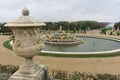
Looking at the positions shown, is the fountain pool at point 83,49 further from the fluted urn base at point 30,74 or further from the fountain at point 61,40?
the fluted urn base at point 30,74

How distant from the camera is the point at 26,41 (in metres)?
4.96

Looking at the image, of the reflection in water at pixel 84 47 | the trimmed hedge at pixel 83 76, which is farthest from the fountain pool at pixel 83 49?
the trimmed hedge at pixel 83 76

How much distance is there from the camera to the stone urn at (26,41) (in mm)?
4879

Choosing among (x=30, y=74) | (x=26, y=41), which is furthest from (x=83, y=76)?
(x=26, y=41)

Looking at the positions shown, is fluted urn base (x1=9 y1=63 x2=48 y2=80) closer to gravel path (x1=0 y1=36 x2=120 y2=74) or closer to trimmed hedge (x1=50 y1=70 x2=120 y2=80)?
trimmed hedge (x1=50 y1=70 x2=120 y2=80)

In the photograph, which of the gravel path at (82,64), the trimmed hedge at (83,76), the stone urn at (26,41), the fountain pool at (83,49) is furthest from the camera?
the fountain pool at (83,49)

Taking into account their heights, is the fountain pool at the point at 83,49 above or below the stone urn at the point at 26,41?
below

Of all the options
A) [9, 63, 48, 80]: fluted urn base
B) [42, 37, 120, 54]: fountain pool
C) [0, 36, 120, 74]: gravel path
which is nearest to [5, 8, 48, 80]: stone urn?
[9, 63, 48, 80]: fluted urn base

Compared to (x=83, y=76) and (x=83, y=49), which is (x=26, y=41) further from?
(x=83, y=49)

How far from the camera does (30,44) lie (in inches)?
196

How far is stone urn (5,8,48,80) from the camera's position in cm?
488

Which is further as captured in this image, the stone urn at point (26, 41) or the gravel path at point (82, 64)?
the gravel path at point (82, 64)

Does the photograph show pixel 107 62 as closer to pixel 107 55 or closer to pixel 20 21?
pixel 107 55

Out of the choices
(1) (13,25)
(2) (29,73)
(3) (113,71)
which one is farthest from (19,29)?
(3) (113,71)
